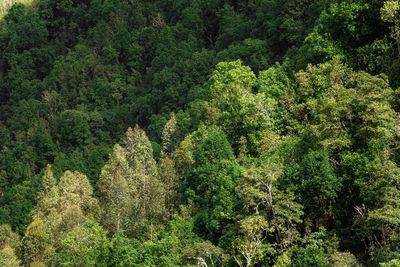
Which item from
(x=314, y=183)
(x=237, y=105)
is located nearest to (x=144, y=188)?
(x=237, y=105)

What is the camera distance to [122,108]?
129 metres

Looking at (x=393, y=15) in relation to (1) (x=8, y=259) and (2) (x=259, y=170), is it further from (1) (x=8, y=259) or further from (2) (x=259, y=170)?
(1) (x=8, y=259)

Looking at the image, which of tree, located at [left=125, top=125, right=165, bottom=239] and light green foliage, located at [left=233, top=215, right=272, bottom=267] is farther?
tree, located at [left=125, top=125, right=165, bottom=239]

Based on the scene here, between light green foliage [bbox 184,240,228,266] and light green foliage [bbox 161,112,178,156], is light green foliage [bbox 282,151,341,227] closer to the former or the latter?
light green foliage [bbox 184,240,228,266]

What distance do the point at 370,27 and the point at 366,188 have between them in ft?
77.1

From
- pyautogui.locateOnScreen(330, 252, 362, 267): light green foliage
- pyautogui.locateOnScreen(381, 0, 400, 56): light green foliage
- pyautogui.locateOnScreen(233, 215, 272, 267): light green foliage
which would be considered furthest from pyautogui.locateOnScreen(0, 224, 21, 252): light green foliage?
pyautogui.locateOnScreen(381, 0, 400, 56): light green foliage

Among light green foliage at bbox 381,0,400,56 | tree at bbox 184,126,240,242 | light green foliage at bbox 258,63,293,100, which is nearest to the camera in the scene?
tree at bbox 184,126,240,242

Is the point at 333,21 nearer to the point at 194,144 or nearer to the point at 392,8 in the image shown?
the point at 392,8

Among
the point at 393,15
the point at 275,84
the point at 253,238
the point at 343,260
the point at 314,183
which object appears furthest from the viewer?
the point at 275,84

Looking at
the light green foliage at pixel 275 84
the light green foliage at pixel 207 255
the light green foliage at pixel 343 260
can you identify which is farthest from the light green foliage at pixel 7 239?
the light green foliage at pixel 343 260

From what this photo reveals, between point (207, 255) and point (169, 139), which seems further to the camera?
point (169, 139)

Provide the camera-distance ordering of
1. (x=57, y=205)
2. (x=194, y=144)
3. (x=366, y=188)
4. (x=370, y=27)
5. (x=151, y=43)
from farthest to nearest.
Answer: (x=151, y=43), (x=57, y=205), (x=194, y=144), (x=370, y=27), (x=366, y=188)

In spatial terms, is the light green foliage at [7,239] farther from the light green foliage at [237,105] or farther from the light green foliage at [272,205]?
the light green foliage at [272,205]

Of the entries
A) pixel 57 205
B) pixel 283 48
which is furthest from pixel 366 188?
pixel 283 48
